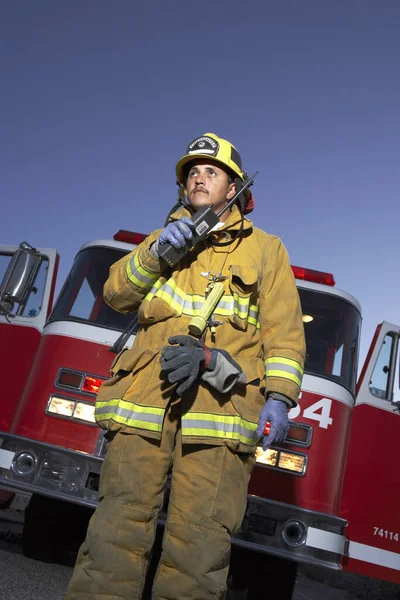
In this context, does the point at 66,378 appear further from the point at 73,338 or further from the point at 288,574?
the point at 288,574

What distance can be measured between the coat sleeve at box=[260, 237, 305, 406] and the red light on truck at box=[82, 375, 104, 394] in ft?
5.75

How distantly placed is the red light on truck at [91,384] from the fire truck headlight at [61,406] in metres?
0.13

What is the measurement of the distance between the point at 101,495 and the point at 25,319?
2.64m

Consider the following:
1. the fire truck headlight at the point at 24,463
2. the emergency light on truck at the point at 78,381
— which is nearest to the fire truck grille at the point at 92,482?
the fire truck headlight at the point at 24,463

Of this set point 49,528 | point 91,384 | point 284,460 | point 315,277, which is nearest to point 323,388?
point 284,460

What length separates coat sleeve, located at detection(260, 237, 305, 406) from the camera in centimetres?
234

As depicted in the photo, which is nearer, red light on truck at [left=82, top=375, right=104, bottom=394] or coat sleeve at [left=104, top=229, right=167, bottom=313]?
coat sleeve at [left=104, top=229, right=167, bottom=313]

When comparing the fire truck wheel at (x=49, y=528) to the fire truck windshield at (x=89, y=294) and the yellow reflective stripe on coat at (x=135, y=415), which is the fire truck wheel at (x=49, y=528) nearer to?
the fire truck windshield at (x=89, y=294)

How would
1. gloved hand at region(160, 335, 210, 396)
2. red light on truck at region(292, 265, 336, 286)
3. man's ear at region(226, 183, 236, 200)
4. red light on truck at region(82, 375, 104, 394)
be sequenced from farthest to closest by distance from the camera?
red light on truck at region(292, 265, 336, 286) → red light on truck at region(82, 375, 104, 394) → man's ear at region(226, 183, 236, 200) → gloved hand at region(160, 335, 210, 396)

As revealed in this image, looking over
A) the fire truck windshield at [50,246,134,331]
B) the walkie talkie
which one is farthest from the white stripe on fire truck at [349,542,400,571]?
the walkie talkie

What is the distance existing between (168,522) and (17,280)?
2587 mm

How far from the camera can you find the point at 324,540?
3.52 meters

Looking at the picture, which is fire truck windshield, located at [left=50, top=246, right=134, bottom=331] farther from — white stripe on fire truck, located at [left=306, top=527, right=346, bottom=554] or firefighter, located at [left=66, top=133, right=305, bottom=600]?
white stripe on fire truck, located at [left=306, top=527, right=346, bottom=554]

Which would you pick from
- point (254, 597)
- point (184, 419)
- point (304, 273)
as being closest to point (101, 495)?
point (184, 419)
